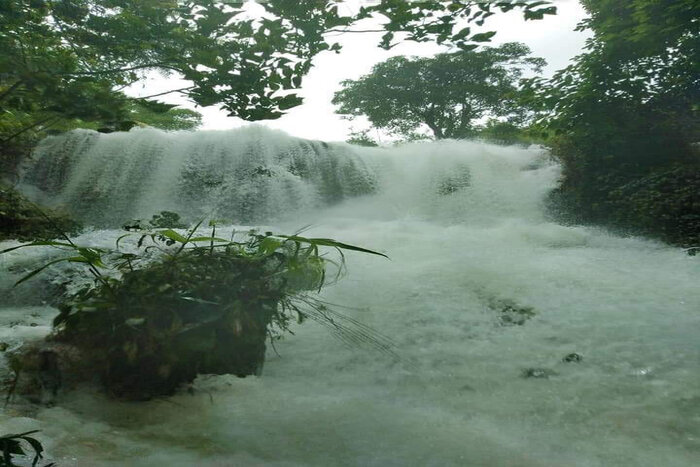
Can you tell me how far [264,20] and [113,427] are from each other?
179cm

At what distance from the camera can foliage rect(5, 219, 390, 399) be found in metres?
2.06

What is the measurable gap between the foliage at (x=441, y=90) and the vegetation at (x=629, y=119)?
686 inches

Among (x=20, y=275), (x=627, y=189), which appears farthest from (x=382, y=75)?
(x=20, y=275)

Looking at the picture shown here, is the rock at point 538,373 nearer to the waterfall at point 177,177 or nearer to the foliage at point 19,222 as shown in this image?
the foliage at point 19,222

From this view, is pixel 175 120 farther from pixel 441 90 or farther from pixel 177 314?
pixel 177 314

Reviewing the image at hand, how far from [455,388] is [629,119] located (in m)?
9.52

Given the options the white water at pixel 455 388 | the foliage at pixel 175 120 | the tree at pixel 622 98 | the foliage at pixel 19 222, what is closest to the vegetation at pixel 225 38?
the white water at pixel 455 388

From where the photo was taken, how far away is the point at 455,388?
2582 mm

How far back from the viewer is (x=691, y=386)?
8.25ft

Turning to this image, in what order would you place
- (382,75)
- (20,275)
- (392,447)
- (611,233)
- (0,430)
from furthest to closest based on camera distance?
(382,75)
(611,233)
(20,275)
(392,447)
(0,430)

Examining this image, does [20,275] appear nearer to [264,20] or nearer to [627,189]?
[264,20]

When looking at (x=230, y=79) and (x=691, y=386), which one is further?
(x=691, y=386)

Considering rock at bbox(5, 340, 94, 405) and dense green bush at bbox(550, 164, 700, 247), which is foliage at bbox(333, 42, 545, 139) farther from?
rock at bbox(5, 340, 94, 405)

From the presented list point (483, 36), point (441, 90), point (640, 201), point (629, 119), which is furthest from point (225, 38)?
point (441, 90)
